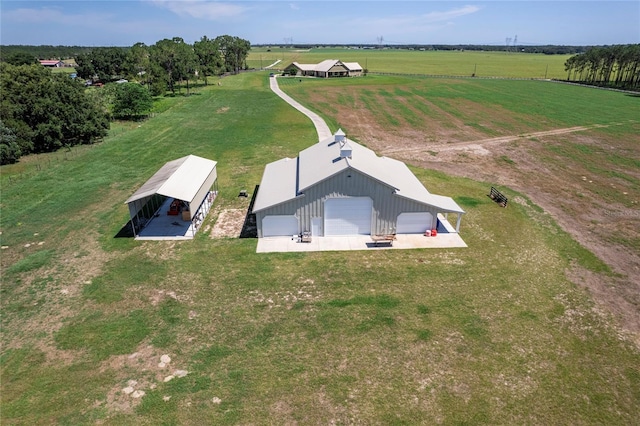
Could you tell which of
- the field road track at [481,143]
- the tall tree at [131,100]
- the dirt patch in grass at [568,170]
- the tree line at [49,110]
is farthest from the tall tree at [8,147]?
the field road track at [481,143]

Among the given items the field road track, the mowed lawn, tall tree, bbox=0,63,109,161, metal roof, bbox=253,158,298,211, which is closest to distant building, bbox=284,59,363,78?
the field road track

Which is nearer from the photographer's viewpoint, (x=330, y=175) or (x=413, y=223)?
(x=330, y=175)

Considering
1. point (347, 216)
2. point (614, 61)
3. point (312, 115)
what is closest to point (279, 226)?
point (347, 216)

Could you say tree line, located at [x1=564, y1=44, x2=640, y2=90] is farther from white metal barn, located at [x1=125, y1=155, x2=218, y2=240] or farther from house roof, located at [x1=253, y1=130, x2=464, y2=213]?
white metal barn, located at [x1=125, y1=155, x2=218, y2=240]

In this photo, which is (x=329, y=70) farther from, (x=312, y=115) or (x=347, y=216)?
(x=347, y=216)

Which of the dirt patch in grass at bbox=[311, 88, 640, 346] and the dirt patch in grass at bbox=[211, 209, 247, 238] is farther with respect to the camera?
the dirt patch in grass at bbox=[211, 209, 247, 238]

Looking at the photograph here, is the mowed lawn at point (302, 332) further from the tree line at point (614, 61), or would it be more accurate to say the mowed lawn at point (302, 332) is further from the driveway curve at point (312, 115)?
the tree line at point (614, 61)
